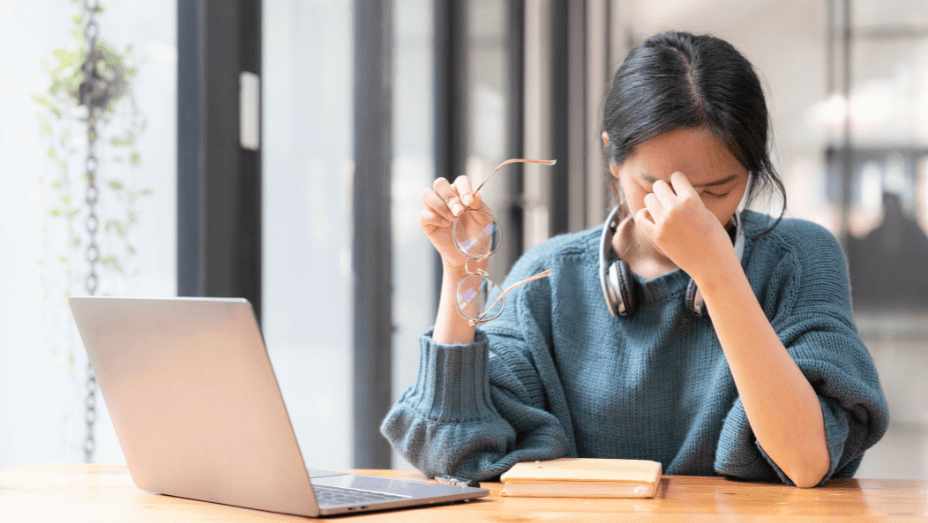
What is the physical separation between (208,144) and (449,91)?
1545mm

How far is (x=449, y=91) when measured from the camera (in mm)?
2830

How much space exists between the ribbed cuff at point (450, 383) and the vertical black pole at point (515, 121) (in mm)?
2274

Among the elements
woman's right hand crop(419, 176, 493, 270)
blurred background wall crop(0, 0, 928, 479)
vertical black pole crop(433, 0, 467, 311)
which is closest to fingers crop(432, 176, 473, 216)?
woman's right hand crop(419, 176, 493, 270)

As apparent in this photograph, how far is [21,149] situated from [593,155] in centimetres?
302

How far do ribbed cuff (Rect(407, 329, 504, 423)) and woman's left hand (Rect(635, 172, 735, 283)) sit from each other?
29 centimetres

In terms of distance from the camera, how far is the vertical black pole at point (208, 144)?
4.56ft

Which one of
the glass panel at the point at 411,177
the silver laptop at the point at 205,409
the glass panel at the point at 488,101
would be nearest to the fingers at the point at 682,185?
the silver laptop at the point at 205,409

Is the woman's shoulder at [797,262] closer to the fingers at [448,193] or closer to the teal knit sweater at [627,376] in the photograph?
the teal knit sweater at [627,376]

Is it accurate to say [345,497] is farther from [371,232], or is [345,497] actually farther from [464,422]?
[371,232]

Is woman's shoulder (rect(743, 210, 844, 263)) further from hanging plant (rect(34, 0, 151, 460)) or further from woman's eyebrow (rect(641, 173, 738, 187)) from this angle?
hanging plant (rect(34, 0, 151, 460))

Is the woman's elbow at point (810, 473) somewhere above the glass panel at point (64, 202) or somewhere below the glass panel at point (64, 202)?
below

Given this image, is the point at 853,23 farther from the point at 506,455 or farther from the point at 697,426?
the point at 506,455

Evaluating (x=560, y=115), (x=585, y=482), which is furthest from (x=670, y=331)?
(x=560, y=115)

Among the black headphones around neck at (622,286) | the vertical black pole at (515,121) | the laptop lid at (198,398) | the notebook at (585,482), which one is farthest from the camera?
the vertical black pole at (515,121)
